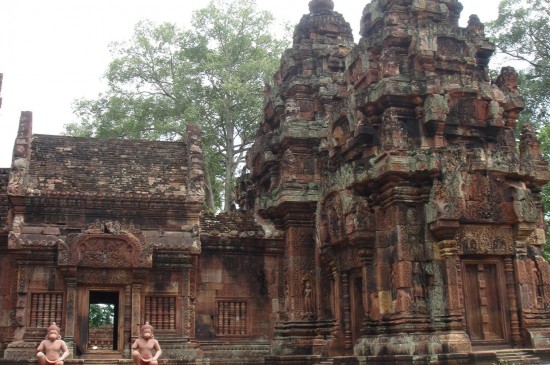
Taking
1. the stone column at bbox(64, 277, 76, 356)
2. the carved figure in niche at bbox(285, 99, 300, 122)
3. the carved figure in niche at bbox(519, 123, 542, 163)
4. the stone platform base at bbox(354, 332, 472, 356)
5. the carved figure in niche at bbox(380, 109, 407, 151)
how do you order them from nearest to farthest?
the stone platform base at bbox(354, 332, 472, 356), the carved figure in niche at bbox(380, 109, 407, 151), the carved figure in niche at bbox(519, 123, 542, 163), the stone column at bbox(64, 277, 76, 356), the carved figure in niche at bbox(285, 99, 300, 122)

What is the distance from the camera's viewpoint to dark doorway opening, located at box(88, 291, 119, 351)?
52.2 feet


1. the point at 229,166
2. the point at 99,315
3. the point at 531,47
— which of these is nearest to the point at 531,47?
the point at 531,47

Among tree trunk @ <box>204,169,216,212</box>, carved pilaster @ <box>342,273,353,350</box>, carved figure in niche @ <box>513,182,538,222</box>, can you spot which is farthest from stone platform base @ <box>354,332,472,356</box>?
tree trunk @ <box>204,169,216,212</box>

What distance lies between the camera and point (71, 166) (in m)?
16.9

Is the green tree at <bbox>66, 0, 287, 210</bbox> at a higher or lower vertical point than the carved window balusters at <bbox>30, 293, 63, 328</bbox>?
higher

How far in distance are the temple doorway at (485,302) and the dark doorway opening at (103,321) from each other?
7.74 meters

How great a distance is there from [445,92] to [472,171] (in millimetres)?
1747

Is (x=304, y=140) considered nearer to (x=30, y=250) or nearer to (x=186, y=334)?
(x=186, y=334)

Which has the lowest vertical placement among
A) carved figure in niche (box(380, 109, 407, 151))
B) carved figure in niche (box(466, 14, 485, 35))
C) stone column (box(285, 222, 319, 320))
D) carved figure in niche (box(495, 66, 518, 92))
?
stone column (box(285, 222, 319, 320))

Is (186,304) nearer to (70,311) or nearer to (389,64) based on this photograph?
(70,311)

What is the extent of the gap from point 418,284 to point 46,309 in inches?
315

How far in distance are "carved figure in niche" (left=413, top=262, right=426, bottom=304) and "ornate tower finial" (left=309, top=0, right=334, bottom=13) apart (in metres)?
9.96

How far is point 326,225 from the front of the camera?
1508 centimetres

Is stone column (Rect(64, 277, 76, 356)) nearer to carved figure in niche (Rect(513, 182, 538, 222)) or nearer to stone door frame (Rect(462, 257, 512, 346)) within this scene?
stone door frame (Rect(462, 257, 512, 346))
